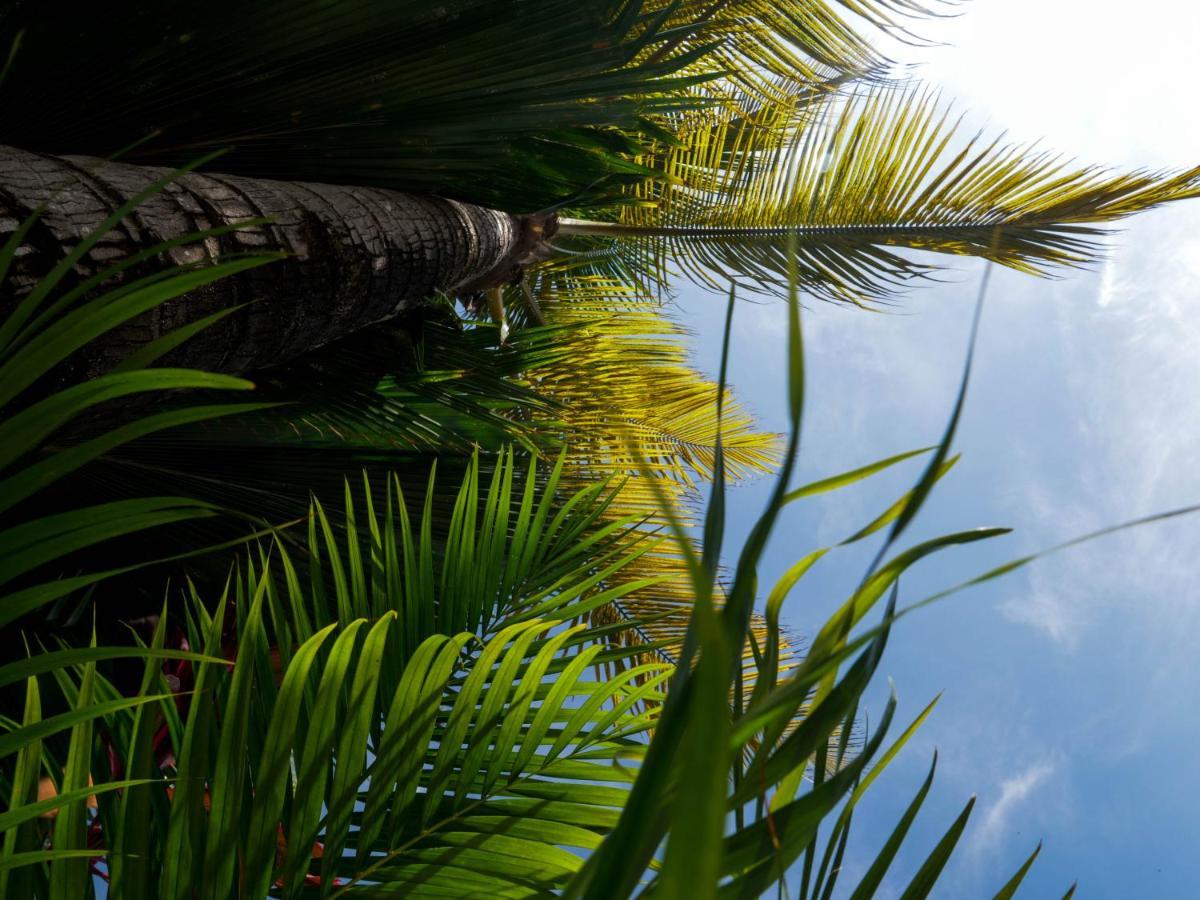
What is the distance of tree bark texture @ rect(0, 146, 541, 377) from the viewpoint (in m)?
1.00

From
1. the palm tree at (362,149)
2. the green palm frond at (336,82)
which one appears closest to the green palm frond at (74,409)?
the palm tree at (362,149)

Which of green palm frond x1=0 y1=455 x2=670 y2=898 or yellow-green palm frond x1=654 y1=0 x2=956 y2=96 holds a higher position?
yellow-green palm frond x1=654 y1=0 x2=956 y2=96

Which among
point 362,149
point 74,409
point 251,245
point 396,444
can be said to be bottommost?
point 396,444

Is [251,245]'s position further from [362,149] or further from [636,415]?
[636,415]

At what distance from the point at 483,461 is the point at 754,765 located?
1834 mm

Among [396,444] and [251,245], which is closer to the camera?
[251,245]

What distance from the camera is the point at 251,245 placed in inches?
50.1

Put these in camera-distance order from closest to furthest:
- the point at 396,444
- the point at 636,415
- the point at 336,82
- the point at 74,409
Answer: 1. the point at 74,409
2. the point at 336,82
3. the point at 396,444
4. the point at 636,415

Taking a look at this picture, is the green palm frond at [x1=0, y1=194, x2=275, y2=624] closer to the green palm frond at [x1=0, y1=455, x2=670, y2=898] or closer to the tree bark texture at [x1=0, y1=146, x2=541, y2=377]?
the green palm frond at [x1=0, y1=455, x2=670, y2=898]

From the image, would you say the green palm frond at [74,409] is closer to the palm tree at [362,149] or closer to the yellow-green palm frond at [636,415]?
the palm tree at [362,149]

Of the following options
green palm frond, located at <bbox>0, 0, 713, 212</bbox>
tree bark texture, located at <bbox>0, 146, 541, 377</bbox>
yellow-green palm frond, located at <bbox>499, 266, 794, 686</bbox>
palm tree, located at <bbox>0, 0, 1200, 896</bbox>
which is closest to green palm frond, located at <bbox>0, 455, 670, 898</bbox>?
palm tree, located at <bbox>0, 0, 1200, 896</bbox>

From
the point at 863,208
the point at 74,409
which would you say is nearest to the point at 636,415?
the point at 863,208

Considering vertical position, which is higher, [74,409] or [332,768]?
[74,409]

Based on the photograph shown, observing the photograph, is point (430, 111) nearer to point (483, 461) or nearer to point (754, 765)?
point (483, 461)
